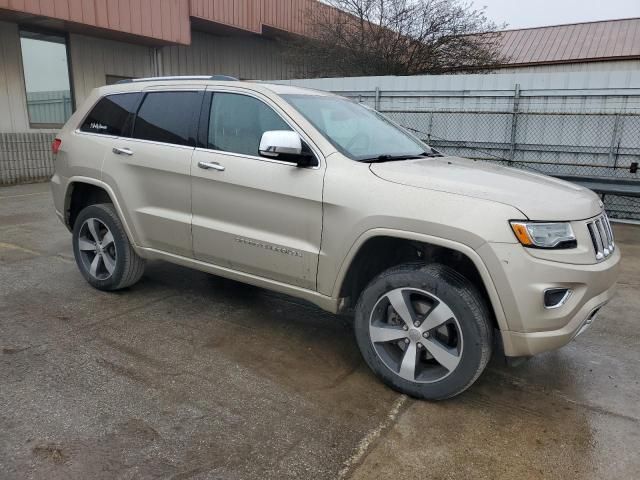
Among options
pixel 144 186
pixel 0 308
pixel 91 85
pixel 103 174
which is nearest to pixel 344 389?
pixel 144 186

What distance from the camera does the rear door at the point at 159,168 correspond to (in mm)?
3777

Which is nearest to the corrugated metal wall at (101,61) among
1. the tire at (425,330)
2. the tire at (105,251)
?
the tire at (105,251)

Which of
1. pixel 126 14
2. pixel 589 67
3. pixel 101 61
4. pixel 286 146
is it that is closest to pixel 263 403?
pixel 286 146

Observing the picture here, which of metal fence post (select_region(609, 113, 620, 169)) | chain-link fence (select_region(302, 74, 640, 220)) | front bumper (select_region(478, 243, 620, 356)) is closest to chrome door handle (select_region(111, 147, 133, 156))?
front bumper (select_region(478, 243, 620, 356))

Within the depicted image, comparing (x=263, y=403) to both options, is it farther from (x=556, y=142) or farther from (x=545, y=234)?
(x=556, y=142)

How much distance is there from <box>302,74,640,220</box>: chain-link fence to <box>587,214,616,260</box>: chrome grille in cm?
583

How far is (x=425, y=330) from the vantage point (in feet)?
9.40

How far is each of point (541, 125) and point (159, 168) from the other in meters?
7.70

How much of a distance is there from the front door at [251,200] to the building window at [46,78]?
10.4m

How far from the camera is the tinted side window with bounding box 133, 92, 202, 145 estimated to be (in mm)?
3828

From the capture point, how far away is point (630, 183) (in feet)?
26.8

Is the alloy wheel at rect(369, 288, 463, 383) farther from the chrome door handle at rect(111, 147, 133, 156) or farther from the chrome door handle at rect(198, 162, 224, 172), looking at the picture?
the chrome door handle at rect(111, 147, 133, 156)

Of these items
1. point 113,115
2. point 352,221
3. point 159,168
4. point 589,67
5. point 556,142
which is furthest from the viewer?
point 589,67

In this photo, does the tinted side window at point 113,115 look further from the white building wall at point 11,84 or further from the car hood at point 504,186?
the white building wall at point 11,84
